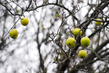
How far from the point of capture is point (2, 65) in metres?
6.94

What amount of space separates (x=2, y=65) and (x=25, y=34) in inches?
96.3

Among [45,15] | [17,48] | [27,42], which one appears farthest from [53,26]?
[17,48]

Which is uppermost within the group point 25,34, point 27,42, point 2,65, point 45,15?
point 45,15

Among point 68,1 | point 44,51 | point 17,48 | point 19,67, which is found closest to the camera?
point 68,1

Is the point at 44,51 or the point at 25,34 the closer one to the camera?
the point at 44,51

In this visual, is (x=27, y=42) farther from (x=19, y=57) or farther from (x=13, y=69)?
(x=13, y=69)

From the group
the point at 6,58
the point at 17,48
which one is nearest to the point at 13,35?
the point at 17,48

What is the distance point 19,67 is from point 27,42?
84.5 inches

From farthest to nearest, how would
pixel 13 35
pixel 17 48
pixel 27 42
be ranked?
1. pixel 17 48
2. pixel 27 42
3. pixel 13 35

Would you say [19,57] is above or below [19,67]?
above

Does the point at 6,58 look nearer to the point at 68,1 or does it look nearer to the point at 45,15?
the point at 45,15

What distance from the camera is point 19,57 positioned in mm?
7410

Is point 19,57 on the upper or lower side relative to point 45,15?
lower

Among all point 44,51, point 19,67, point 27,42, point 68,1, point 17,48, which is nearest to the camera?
point 68,1
